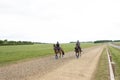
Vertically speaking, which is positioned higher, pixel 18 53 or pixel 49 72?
pixel 18 53

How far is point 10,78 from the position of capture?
1716 cm

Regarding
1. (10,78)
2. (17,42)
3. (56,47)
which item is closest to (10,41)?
(17,42)

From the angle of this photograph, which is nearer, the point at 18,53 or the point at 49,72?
the point at 49,72

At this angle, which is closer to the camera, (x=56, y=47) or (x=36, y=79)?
(x=36, y=79)

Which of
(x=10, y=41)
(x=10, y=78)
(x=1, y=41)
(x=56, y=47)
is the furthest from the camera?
(x=10, y=41)

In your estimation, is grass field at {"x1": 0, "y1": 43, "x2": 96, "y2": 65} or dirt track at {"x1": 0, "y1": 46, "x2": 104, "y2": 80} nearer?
dirt track at {"x1": 0, "y1": 46, "x2": 104, "y2": 80}

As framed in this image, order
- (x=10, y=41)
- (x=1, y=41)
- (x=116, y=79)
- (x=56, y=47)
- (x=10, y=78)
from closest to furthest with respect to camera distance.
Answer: (x=116, y=79)
(x=10, y=78)
(x=56, y=47)
(x=1, y=41)
(x=10, y=41)

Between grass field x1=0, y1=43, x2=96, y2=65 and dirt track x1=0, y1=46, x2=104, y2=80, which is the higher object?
grass field x1=0, y1=43, x2=96, y2=65

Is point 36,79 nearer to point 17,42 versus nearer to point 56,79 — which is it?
point 56,79

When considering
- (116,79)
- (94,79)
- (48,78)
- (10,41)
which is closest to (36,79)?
(48,78)

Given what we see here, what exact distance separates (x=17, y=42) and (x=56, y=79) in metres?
100

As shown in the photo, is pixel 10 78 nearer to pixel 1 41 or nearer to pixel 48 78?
pixel 48 78

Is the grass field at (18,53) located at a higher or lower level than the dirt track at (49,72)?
higher

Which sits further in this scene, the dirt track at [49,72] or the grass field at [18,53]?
the grass field at [18,53]
